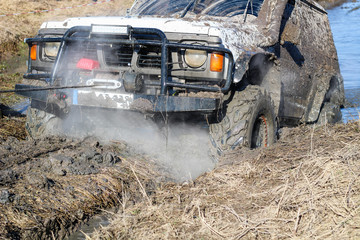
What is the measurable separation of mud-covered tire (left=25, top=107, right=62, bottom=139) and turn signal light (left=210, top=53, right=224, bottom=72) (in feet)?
6.68

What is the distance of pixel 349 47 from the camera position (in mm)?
18625

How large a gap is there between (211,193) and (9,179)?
172cm

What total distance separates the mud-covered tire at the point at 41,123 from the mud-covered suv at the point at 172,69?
0.04 ft

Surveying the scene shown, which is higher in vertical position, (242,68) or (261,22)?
(261,22)

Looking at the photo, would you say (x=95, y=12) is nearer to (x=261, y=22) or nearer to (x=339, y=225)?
(x=261, y=22)

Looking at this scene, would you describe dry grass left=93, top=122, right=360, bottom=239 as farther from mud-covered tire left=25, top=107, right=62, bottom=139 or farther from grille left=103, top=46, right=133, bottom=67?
mud-covered tire left=25, top=107, right=62, bottom=139

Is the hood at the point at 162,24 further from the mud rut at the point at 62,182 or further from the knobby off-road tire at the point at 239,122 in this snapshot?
the mud rut at the point at 62,182

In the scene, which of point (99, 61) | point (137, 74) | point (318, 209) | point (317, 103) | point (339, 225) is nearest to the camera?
point (339, 225)

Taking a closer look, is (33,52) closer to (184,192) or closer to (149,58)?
(149,58)

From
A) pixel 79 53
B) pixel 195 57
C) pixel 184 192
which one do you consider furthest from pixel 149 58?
pixel 184 192

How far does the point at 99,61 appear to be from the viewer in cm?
493

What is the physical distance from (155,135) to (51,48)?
4.97 feet

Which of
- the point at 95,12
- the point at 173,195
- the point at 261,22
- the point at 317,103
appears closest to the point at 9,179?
the point at 173,195

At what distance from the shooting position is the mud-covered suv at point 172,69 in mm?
4504
